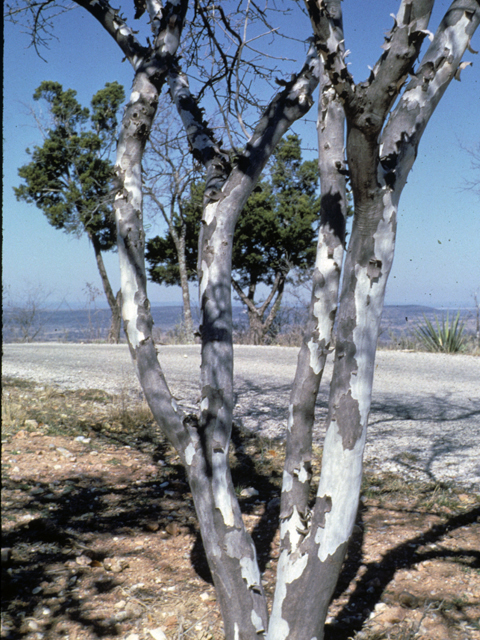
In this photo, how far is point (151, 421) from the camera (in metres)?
5.03

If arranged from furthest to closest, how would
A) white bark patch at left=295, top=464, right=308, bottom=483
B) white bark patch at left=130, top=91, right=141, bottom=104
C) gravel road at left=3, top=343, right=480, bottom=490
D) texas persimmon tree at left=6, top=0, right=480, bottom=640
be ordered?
1. gravel road at left=3, top=343, right=480, bottom=490
2. white bark patch at left=130, top=91, right=141, bottom=104
3. white bark patch at left=295, top=464, right=308, bottom=483
4. texas persimmon tree at left=6, top=0, right=480, bottom=640

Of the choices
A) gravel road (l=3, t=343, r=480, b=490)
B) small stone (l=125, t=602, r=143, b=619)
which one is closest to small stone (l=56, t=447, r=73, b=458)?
gravel road (l=3, t=343, r=480, b=490)

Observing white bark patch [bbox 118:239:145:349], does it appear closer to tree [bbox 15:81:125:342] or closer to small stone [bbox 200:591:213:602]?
small stone [bbox 200:591:213:602]

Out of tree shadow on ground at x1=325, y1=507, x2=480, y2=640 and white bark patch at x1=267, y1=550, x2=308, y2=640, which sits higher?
white bark patch at x1=267, y1=550, x2=308, y2=640

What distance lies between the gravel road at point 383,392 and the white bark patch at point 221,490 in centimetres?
227

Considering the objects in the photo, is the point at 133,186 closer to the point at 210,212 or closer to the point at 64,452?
the point at 210,212

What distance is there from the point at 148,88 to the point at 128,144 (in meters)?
0.29

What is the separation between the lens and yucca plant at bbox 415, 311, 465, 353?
10.1 m

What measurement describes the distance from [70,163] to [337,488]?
1833 cm

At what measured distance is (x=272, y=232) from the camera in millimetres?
16875

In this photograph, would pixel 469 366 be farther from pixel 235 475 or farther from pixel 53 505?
pixel 53 505

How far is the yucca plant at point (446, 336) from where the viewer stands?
1012cm

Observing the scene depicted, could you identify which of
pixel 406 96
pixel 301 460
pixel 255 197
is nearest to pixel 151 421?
pixel 301 460

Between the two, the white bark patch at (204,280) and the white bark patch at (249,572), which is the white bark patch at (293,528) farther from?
the white bark patch at (204,280)
